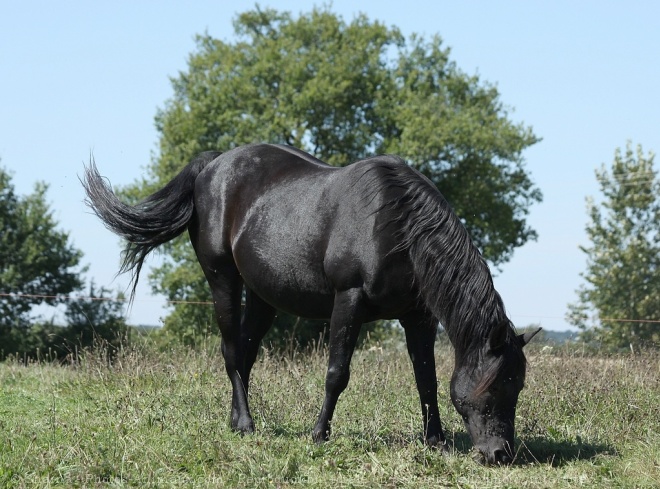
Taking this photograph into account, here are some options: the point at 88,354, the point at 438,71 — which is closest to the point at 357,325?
A: the point at 88,354

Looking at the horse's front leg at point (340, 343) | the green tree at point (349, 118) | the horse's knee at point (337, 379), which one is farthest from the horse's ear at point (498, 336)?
the green tree at point (349, 118)

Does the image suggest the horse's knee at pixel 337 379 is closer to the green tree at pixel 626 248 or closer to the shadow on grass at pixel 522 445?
the shadow on grass at pixel 522 445

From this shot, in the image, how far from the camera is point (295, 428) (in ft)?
23.7

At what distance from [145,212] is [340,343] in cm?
263

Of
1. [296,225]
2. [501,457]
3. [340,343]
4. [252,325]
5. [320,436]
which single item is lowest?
[501,457]

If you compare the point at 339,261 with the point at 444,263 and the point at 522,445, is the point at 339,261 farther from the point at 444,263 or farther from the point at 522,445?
the point at 522,445

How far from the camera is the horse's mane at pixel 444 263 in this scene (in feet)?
19.8

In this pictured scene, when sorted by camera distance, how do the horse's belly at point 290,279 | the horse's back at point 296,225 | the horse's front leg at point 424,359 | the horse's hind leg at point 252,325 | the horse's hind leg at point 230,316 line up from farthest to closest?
the horse's hind leg at point 252,325, the horse's hind leg at point 230,316, the horse's belly at point 290,279, the horse's front leg at point 424,359, the horse's back at point 296,225

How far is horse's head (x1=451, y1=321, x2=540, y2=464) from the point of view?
590cm

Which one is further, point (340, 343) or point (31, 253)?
point (31, 253)

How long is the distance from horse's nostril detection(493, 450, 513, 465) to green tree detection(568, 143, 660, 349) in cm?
3903

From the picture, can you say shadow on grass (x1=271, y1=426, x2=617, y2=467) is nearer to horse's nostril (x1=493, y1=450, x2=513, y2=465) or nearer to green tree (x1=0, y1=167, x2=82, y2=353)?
horse's nostril (x1=493, y1=450, x2=513, y2=465)

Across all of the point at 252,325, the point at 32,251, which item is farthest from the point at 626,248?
the point at 252,325

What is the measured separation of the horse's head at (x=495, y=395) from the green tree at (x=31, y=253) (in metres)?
36.4
